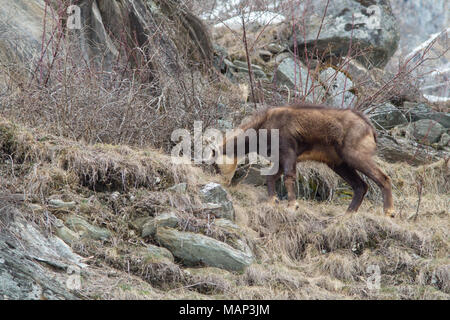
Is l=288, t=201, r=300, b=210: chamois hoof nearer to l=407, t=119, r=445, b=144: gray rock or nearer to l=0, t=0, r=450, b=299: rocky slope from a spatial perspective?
l=0, t=0, r=450, b=299: rocky slope

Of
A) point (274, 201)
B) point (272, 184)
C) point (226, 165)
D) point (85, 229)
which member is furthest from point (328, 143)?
point (85, 229)

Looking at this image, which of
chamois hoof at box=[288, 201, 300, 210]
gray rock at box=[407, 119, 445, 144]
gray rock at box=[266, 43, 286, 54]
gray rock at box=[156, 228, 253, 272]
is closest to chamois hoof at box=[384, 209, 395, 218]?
chamois hoof at box=[288, 201, 300, 210]

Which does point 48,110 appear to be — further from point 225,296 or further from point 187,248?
point 225,296

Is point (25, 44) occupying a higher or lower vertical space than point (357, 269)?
higher

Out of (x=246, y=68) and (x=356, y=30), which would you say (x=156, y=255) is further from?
(x=356, y=30)

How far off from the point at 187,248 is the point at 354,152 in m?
2.90

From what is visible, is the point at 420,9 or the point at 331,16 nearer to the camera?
the point at 331,16

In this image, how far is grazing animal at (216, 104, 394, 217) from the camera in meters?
7.24

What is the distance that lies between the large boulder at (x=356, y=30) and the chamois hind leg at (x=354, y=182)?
5.99 m

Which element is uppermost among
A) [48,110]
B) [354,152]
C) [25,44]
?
[25,44]
